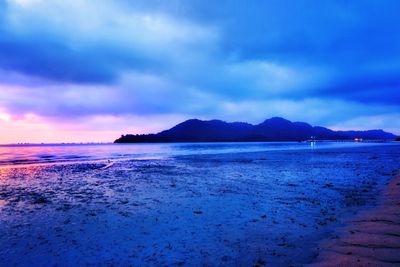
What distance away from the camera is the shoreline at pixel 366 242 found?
6.26m

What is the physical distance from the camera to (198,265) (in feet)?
22.3

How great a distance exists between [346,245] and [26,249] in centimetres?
897

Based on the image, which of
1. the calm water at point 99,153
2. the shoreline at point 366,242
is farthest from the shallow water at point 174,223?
the calm water at point 99,153

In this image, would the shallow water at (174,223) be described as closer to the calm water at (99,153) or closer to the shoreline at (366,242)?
the shoreline at (366,242)

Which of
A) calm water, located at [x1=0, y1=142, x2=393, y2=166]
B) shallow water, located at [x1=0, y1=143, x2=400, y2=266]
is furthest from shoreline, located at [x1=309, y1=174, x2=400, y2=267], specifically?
calm water, located at [x1=0, y1=142, x2=393, y2=166]

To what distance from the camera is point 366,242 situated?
24.2 feet

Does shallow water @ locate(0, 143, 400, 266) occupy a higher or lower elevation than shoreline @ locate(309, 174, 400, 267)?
lower

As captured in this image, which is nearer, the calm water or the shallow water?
the shallow water

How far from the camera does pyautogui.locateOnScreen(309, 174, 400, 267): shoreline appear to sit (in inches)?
247

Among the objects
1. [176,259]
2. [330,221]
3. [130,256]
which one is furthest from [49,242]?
[330,221]

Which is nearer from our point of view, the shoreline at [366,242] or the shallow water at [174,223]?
the shoreline at [366,242]

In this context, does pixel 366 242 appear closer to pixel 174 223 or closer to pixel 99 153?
pixel 174 223

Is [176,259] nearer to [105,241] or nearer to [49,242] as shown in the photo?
[105,241]

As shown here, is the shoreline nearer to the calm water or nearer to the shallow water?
the shallow water
